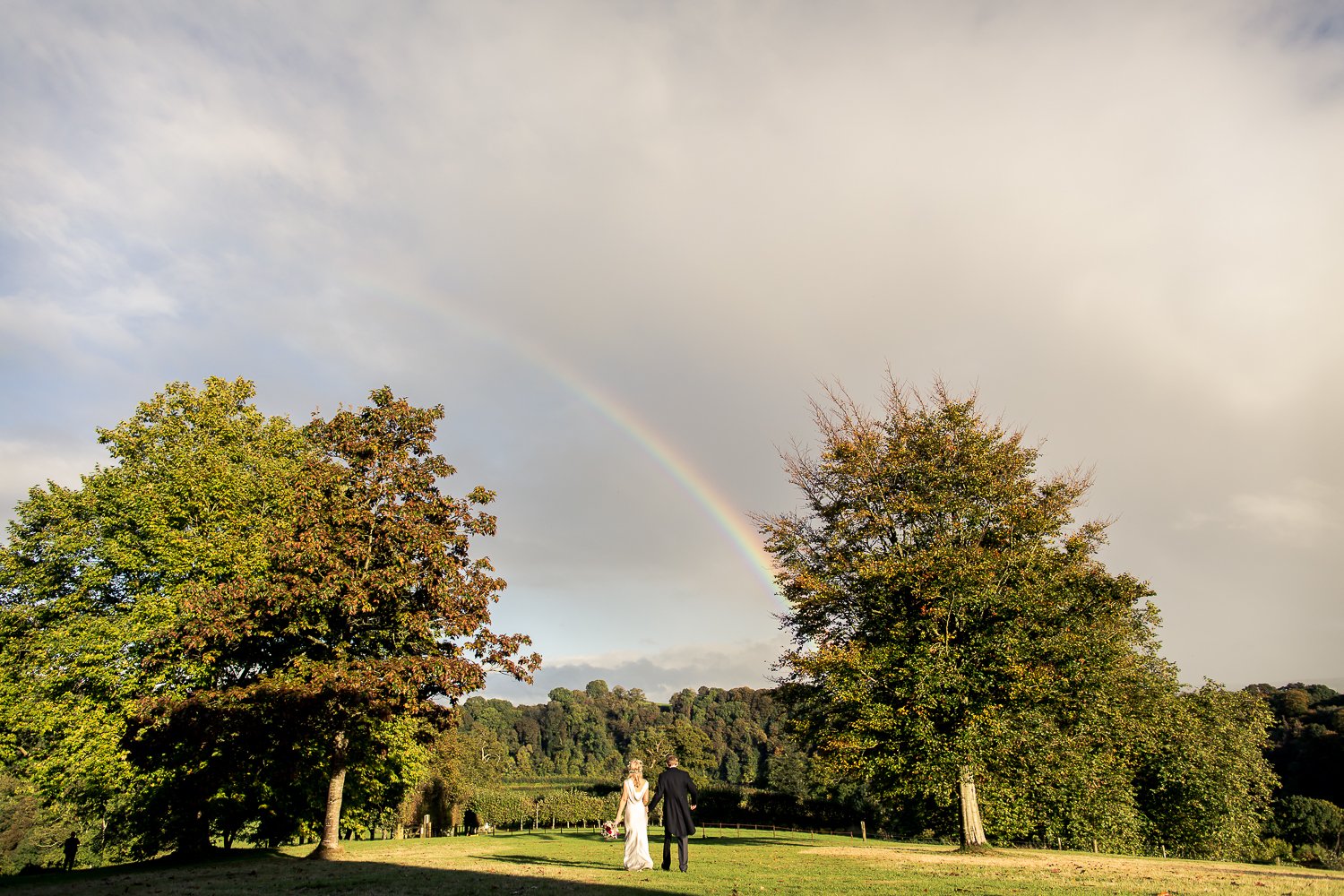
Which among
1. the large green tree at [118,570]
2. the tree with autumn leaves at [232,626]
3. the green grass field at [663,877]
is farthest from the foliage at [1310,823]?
the large green tree at [118,570]

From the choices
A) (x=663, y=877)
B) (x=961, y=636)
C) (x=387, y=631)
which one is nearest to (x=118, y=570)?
(x=387, y=631)

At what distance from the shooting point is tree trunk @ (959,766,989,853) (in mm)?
26656

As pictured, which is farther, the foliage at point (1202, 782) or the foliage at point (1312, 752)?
the foliage at point (1312, 752)

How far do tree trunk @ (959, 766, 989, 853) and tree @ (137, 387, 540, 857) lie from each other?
1640 centimetres

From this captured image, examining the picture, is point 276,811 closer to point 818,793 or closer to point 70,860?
point 70,860

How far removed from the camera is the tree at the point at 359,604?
24.2 metres

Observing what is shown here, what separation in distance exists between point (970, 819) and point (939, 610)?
7.66m

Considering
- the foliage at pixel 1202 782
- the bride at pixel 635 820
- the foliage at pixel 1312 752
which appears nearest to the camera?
the bride at pixel 635 820

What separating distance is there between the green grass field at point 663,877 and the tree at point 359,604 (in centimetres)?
458

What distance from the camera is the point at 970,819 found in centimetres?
2739

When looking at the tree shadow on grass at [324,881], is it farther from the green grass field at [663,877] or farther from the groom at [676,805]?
the groom at [676,805]

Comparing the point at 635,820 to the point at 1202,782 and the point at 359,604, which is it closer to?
the point at 359,604

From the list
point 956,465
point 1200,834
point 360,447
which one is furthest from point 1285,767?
point 360,447

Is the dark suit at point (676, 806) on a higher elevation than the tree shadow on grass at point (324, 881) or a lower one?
higher
